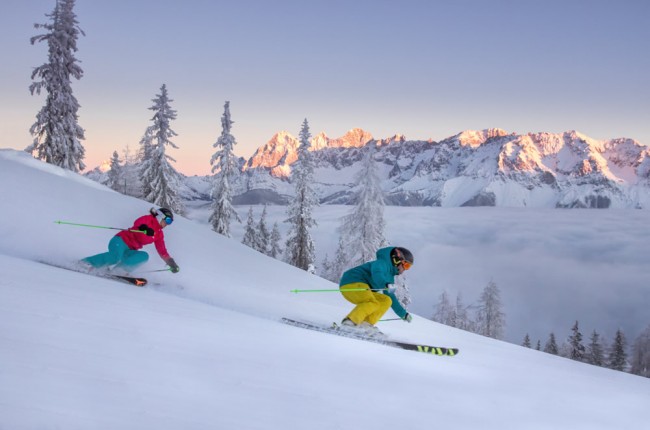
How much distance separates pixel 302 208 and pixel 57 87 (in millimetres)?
20082

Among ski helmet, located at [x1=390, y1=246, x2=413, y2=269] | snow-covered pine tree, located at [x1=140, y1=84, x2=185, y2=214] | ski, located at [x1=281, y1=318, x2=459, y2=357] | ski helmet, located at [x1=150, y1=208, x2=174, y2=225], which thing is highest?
snow-covered pine tree, located at [x1=140, y1=84, x2=185, y2=214]

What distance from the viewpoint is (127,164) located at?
5531cm

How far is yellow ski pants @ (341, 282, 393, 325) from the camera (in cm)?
841

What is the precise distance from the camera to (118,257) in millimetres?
9359

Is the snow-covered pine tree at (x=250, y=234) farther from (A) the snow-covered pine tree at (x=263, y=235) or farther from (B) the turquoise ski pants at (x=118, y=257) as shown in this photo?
(B) the turquoise ski pants at (x=118, y=257)

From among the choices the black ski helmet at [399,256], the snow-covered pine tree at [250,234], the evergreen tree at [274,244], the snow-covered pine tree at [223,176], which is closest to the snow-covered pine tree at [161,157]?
the snow-covered pine tree at [223,176]

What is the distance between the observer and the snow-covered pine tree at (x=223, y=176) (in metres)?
36.9

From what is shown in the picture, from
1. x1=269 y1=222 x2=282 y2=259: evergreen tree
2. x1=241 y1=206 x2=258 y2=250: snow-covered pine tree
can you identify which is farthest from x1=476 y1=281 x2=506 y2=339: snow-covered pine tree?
x1=241 y1=206 x2=258 y2=250: snow-covered pine tree

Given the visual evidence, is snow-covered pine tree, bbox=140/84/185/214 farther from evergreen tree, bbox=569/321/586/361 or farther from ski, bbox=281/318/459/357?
evergreen tree, bbox=569/321/586/361

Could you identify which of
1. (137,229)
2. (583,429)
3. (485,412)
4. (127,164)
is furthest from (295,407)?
(127,164)

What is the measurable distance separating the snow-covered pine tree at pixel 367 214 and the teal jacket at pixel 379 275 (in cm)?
2461

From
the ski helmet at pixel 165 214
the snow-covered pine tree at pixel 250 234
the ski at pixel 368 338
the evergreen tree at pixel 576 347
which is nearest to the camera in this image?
the ski at pixel 368 338

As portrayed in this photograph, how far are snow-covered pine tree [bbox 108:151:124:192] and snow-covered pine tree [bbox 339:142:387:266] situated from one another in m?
31.2

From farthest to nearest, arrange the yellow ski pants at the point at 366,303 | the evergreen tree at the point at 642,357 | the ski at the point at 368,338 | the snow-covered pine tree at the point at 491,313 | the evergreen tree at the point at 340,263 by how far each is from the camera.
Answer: the evergreen tree at the point at 642,357, the snow-covered pine tree at the point at 491,313, the evergreen tree at the point at 340,263, the yellow ski pants at the point at 366,303, the ski at the point at 368,338
